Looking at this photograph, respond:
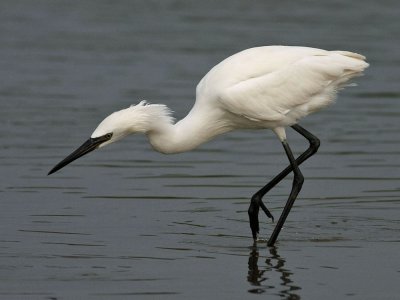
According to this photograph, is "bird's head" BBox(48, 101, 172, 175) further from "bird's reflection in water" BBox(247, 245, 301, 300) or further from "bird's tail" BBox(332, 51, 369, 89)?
"bird's tail" BBox(332, 51, 369, 89)

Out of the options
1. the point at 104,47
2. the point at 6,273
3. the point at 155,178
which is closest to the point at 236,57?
the point at 155,178

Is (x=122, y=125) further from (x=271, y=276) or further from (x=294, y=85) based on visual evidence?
(x=271, y=276)

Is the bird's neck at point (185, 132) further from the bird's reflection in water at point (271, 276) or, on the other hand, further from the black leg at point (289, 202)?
the bird's reflection in water at point (271, 276)

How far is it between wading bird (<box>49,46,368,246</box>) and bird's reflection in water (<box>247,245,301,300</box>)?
0.56 m

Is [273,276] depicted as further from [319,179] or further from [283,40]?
[283,40]

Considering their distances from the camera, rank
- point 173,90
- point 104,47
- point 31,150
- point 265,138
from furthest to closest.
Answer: point 104,47, point 173,90, point 265,138, point 31,150

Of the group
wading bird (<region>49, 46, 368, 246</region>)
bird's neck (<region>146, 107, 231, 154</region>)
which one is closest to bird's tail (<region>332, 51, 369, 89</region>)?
wading bird (<region>49, 46, 368, 246</region>)

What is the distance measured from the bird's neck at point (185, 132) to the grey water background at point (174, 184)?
707 mm

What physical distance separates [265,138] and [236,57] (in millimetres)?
4071

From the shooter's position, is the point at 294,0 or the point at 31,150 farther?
the point at 294,0

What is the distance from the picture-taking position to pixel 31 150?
1515 centimetres

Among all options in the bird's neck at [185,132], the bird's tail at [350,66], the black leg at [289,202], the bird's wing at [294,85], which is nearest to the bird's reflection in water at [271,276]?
the black leg at [289,202]

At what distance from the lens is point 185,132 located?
474 inches

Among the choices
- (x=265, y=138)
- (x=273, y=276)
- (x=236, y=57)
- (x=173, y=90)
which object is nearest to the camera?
(x=273, y=276)
